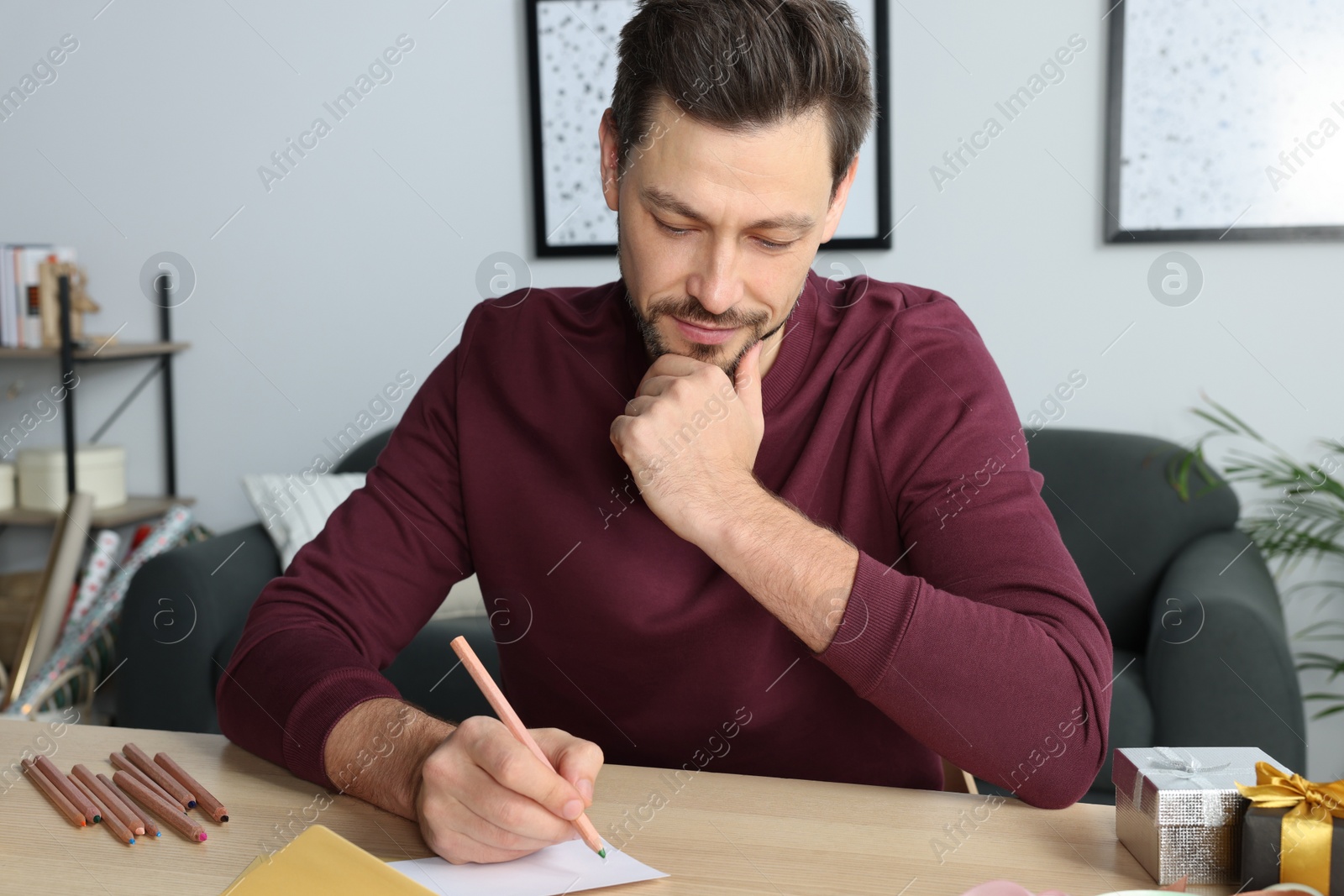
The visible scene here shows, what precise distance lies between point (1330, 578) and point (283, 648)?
7.90ft


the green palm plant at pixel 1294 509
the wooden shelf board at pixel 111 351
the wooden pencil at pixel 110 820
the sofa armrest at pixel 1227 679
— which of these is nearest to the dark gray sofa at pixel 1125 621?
the sofa armrest at pixel 1227 679

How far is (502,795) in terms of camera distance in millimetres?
741

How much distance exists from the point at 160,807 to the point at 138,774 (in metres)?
0.08

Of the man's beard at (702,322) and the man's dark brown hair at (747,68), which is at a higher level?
the man's dark brown hair at (747,68)

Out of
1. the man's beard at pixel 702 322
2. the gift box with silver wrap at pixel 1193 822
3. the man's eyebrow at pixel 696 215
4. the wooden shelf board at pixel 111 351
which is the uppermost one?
the man's eyebrow at pixel 696 215

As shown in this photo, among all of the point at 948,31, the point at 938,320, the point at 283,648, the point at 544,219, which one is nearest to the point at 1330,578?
the point at 948,31

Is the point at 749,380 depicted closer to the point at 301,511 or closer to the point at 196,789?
the point at 196,789

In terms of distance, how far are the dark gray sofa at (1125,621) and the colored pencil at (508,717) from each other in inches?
40.0

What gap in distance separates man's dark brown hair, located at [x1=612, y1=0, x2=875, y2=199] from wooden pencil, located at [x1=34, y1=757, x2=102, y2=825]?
0.74 meters

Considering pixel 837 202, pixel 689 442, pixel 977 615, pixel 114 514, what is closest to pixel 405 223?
pixel 114 514

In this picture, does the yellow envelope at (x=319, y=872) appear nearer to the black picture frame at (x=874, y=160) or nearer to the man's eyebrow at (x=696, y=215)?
the man's eyebrow at (x=696, y=215)

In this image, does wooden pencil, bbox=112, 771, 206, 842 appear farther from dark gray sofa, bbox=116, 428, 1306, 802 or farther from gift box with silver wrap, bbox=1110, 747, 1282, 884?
dark gray sofa, bbox=116, 428, 1306, 802

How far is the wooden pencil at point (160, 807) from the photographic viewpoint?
2.58 feet

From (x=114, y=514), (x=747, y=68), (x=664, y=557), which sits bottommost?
(x=114, y=514)
